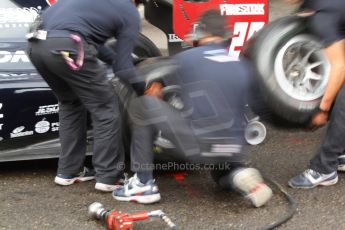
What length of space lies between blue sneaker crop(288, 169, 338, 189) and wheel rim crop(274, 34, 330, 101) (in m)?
0.51

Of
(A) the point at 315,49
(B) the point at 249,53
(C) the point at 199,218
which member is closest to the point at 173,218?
(C) the point at 199,218

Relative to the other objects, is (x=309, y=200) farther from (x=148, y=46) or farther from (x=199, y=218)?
(x=148, y=46)

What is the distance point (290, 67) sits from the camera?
3.97m

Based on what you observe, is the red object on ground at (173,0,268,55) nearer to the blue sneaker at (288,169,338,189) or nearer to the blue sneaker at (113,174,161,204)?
the blue sneaker at (288,169,338,189)

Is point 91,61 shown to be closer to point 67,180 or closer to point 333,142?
point 67,180

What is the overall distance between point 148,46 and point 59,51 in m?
1.18

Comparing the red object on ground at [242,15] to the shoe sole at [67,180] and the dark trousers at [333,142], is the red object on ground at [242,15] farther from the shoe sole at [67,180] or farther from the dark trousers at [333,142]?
the shoe sole at [67,180]

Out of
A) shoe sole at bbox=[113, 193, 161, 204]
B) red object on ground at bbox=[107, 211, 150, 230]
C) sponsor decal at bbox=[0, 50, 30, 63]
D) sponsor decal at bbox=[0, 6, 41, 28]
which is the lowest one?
shoe sole at bbox=[113, 193, 161, 204]

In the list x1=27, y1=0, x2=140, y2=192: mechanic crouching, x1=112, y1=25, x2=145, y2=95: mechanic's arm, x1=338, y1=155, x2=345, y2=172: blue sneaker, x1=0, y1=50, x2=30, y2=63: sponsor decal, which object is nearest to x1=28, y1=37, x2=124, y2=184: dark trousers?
x1=27, y1=0, x2=140, y2=192: mechanic crouching

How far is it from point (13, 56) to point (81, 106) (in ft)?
2.12

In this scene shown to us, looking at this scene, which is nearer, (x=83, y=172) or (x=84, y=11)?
(x=84, y=11)

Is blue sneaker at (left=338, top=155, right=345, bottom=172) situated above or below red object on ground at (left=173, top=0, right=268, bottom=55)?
below

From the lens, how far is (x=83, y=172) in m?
4.20

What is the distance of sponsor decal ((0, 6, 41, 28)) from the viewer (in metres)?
4.35
